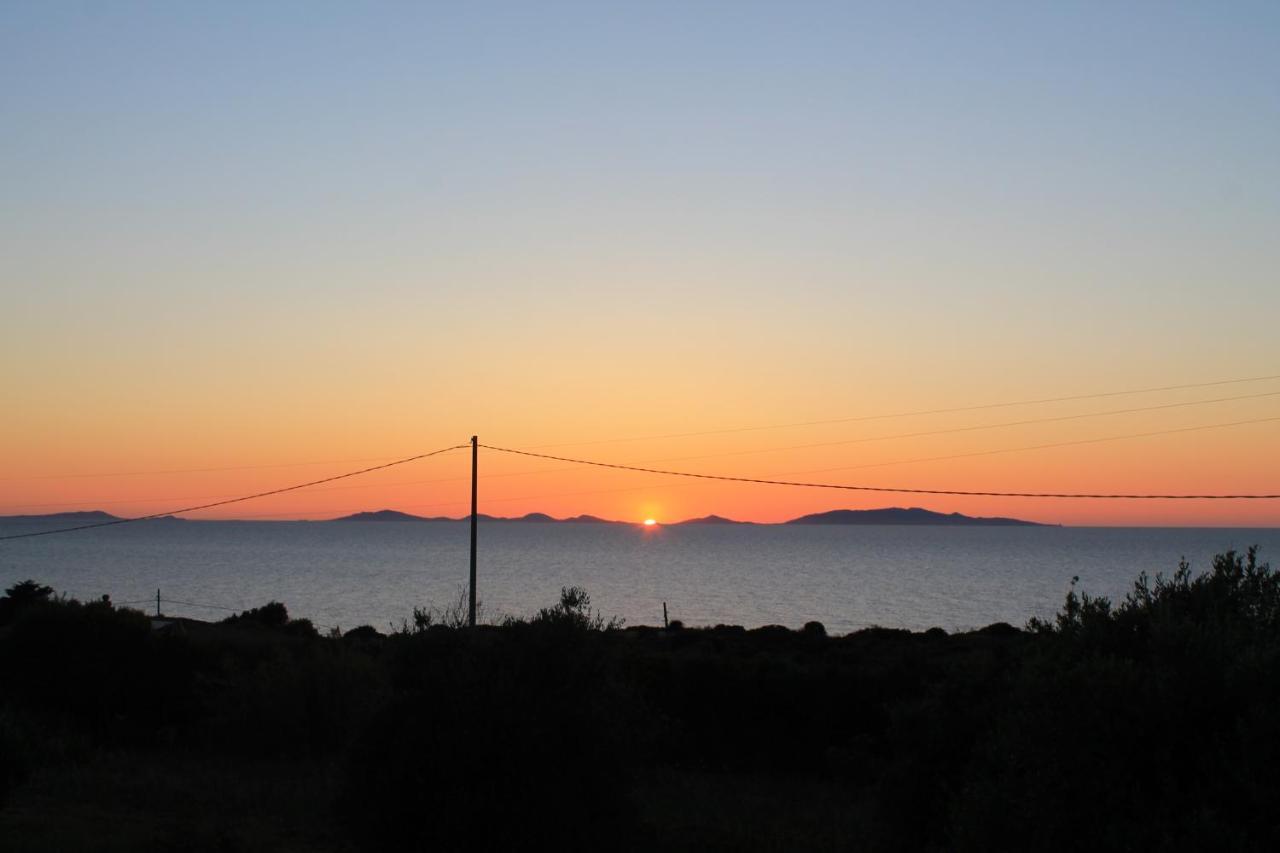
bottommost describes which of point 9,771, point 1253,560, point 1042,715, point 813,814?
point 813,814

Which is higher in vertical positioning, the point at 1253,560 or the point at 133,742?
the point at 1253,560

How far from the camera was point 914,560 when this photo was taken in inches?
6462

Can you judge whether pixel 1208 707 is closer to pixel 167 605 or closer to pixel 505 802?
pixel 505 802

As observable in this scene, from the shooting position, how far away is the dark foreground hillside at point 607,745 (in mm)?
7359

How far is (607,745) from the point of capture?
11.9 meters

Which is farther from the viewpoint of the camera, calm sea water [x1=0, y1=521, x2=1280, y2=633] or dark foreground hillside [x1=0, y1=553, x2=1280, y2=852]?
calm sea water [x1=0, y1=521, x2=1280, y2=633]

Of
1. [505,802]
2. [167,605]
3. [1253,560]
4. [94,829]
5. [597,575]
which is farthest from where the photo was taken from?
[597,575]

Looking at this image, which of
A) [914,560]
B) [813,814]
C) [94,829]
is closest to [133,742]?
[94,829]

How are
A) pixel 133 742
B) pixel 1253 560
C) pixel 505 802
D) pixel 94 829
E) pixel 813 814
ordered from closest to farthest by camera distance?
pixel 1253 560
pixel 505 802
pixel 94 829
pixel 813 814
pixel 133 742

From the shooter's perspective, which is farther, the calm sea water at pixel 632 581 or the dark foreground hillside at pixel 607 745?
the calm sea water at pixel 632 581

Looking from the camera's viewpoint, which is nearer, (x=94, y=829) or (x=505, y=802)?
(x=505, y=802)

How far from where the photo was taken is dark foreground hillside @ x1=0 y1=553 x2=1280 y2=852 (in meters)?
Answer: 7.36

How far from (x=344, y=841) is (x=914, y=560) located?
155959mm

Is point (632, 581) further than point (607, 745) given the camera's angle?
Yes
